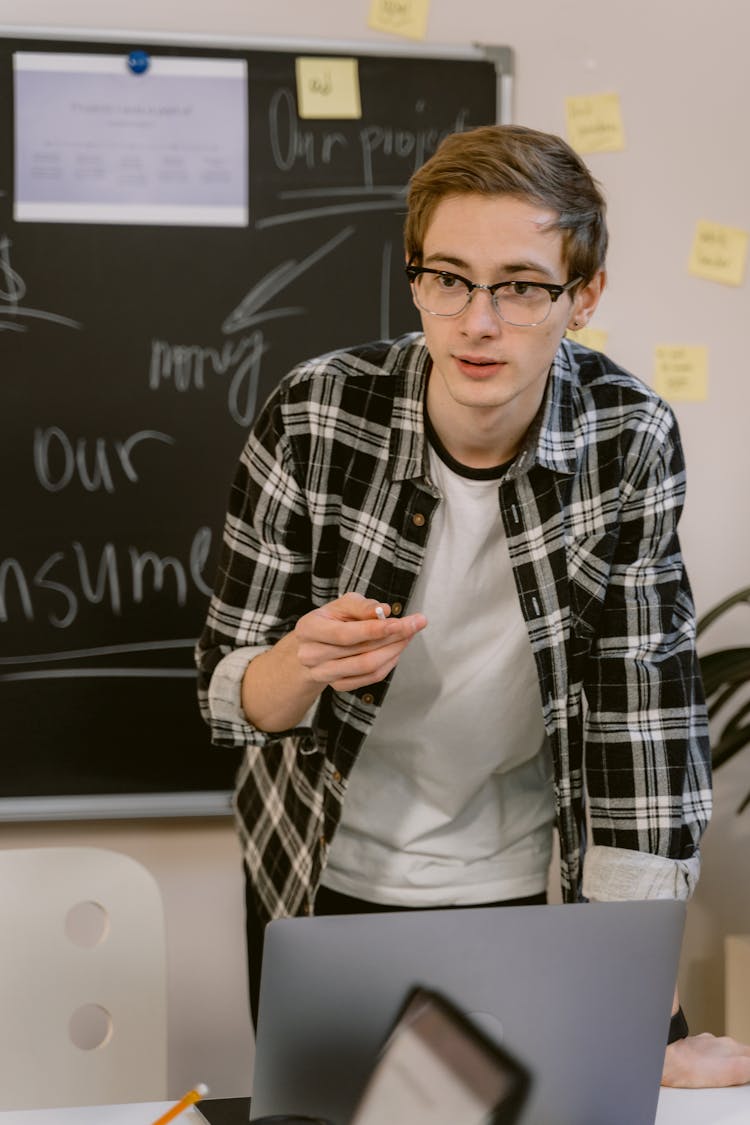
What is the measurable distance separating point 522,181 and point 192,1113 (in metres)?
0.93

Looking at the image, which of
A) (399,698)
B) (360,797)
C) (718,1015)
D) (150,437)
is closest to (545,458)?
(399,698)

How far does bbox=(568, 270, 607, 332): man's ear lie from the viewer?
1299 millimetres

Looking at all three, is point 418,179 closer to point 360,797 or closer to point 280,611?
point 280,611

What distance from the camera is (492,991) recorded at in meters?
0.84

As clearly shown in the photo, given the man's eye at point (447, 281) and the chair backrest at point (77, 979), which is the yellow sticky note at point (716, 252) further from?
the chair backrest at point (77, 979)

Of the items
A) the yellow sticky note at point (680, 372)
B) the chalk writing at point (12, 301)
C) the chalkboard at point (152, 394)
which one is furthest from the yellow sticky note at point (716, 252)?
the chalk writing at point (12, 301)

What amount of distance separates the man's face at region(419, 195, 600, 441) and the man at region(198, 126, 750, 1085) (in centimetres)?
2

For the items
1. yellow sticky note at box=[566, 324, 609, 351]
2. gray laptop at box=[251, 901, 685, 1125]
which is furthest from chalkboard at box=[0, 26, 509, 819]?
gray laptop at box=[251, 901, 685, 1125]

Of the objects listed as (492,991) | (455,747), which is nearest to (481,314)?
A: (455,747)

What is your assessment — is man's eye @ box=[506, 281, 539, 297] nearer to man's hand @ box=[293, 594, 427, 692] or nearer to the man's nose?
the man's nose

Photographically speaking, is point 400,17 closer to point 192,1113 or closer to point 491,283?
point 491,283

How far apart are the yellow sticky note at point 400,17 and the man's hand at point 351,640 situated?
1284 millimetres

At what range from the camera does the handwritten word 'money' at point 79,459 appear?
1953mm

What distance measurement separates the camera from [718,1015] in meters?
2.18
